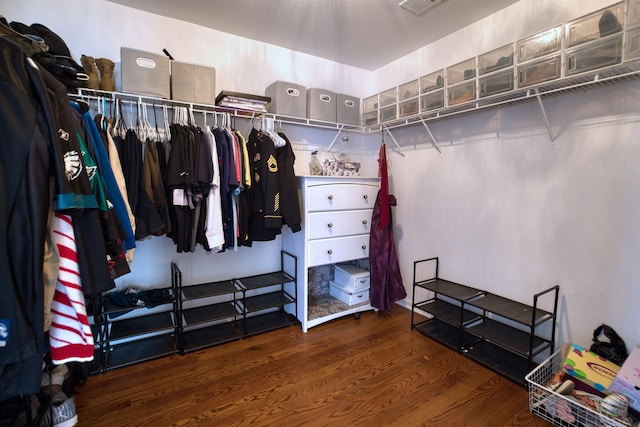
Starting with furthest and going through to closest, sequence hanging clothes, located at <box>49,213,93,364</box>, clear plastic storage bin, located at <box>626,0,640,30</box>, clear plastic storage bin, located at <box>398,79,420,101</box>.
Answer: clear plastic storage bin, located at <box>398,79,420,101</box> < clear plastic storage bin, located at <box>626,0,640,30</box> < hanging clothes, located at <box>49,213,93,364</box>

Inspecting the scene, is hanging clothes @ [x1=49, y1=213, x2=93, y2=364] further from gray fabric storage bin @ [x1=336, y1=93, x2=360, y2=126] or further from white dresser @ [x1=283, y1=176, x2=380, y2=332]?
gray fabric storage bin @ [x1=336, y1=93, x2=360, y2=126]

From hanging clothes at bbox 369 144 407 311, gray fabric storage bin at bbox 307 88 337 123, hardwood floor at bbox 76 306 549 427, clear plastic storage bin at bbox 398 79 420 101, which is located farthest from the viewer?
hanging clothes at bbox 369 144 407 311

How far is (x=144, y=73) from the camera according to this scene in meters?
1.94

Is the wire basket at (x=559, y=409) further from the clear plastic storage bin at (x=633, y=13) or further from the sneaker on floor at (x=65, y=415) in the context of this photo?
the sneaker on floor at (x=65, y=415)

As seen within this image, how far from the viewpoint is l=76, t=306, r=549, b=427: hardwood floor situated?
161 centimetres

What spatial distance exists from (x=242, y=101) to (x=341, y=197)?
1.08 metres

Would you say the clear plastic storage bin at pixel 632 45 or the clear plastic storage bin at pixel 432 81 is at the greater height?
the clear plastic storage bin at pixel 432 81

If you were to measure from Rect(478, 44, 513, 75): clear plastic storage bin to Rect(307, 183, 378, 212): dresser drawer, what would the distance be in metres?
1.23

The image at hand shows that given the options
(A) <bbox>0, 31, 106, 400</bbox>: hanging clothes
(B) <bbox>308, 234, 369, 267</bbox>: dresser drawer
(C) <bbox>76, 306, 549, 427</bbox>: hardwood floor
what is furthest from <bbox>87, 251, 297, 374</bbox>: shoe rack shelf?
(A) <bbox>0, 31, 106, 400</bbox>: hanging clothes

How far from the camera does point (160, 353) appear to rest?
2.16m

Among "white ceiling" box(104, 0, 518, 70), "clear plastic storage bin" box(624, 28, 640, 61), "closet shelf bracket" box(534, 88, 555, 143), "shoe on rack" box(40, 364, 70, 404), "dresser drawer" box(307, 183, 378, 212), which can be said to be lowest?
"shoe on rack" box(40, 364, 70, 404)

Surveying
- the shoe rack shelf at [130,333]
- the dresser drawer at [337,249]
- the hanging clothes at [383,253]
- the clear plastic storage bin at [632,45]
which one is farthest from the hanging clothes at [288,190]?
the clear plastic storage bin at [632,45]

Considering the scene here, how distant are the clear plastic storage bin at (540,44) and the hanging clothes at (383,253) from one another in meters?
1.25

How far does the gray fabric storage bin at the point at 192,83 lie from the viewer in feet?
6.76
